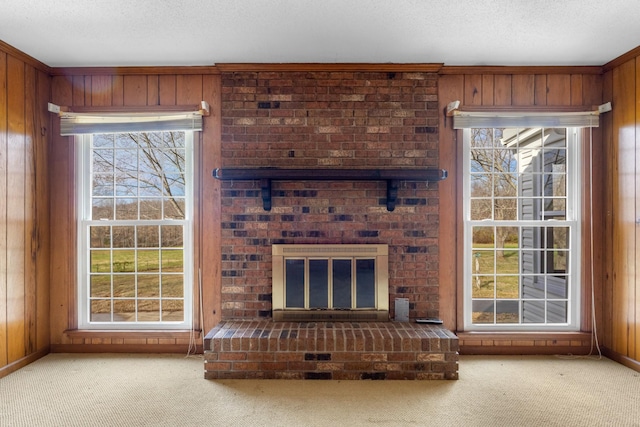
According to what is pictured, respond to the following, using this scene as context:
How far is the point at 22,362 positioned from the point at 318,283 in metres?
2.51

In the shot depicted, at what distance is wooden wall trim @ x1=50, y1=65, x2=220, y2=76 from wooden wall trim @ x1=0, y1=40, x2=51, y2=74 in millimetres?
64

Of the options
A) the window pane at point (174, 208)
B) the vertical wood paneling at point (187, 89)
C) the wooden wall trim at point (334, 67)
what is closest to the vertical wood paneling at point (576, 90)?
the wooden wall trim at point (334, 67)

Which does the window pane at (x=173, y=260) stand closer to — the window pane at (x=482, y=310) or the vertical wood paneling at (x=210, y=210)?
the vertical wood paneling at (x=210, y=210)

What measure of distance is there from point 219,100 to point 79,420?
101 inches

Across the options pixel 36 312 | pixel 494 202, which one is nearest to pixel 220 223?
pixel 36 312

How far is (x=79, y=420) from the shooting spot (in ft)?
6.57

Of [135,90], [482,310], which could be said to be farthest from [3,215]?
[482,310]

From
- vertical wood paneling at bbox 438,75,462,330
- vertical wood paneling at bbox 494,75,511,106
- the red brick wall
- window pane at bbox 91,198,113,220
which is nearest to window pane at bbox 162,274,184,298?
the red brick wall

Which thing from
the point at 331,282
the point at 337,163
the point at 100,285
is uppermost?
the point at 337,163

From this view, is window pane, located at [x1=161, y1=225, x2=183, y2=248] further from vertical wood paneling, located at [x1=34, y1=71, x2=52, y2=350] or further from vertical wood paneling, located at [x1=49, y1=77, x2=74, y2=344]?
vertical wood paneling, located at [x1=34, y1=71, x2=52, y2=350]

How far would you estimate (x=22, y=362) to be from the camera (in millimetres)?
2709

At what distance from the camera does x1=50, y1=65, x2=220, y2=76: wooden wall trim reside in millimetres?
2998

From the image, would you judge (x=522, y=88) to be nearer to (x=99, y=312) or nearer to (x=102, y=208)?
(x=102, y=208)

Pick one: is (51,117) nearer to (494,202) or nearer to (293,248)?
(293,248)
